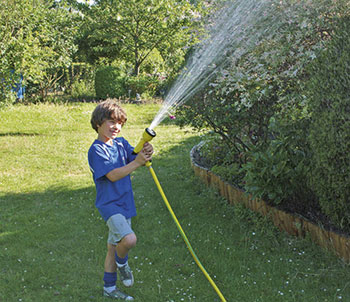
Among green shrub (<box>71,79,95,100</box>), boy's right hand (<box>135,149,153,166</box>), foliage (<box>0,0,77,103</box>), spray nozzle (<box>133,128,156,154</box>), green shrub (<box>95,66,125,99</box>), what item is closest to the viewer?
spray nozzle (<box>133,128,156,154</box>)

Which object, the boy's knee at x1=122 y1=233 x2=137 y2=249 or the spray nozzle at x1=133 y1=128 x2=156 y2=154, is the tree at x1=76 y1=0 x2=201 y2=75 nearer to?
the spray nozzle at x1=133 y1=128 x2=156 y2=154

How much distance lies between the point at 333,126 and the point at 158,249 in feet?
6.49

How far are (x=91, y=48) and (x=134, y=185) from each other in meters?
13.6

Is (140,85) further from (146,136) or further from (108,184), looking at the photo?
(146,136)

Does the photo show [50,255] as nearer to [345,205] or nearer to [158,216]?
[158,216]

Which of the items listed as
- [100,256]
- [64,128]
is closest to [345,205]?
[100,256]

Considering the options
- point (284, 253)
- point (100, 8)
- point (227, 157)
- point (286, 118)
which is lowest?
point (284, 253)

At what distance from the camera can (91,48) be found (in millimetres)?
18703

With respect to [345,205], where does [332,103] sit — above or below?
above

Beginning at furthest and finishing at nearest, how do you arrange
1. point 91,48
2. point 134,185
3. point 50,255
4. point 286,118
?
point 91,48, point 134,185, point 286,118, point 50,255

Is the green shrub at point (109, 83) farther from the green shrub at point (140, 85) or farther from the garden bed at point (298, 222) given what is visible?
the garden bed at point (298, 222)

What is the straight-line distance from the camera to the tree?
15211 mm

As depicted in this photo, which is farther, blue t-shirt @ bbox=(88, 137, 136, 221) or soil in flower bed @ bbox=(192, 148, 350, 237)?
soil in flower bed @ bbox=(192, 148, 350, 237)

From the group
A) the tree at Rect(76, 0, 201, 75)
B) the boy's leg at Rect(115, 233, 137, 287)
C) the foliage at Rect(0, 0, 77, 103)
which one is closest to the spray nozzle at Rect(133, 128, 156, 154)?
the boy's leg at Rect(115, 233, 137, 287)
